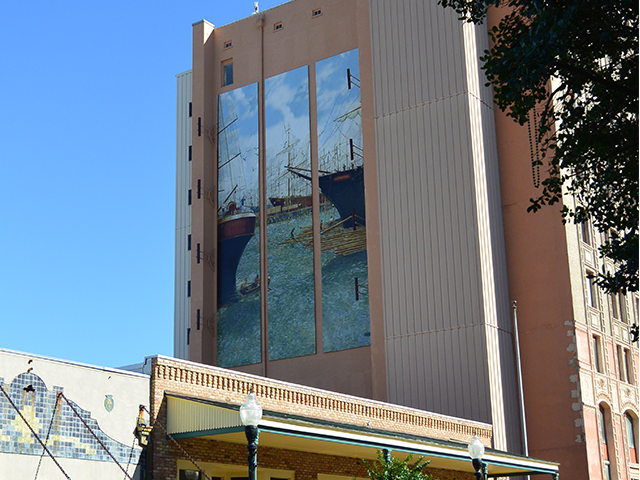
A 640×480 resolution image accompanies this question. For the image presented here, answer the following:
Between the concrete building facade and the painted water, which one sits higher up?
the painted water

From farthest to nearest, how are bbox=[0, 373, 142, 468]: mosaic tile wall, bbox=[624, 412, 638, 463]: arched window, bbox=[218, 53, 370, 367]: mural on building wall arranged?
1. bbox=[218, 53, 370, 367]: mural on building wall
2. bbox=[624, 412, 638, 463]: arched window
3. bbox=[0, 373, 142, 468]: mosaic tile wall

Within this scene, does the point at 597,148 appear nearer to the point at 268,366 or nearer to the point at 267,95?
the point at 268,366

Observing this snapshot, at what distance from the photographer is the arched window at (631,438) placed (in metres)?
44.7

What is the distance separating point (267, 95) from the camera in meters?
51.5

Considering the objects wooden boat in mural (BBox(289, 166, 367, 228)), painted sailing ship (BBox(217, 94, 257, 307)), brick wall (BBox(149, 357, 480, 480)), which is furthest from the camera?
painted sailing ship (BBox(217, 94, 257, 307))

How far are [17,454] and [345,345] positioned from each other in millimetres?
26702

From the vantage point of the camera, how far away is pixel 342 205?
1848 inches

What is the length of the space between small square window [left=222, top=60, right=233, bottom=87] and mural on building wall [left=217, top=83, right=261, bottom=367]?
2.72 ft

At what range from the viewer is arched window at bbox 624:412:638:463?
147ft

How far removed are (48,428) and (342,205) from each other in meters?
28.3

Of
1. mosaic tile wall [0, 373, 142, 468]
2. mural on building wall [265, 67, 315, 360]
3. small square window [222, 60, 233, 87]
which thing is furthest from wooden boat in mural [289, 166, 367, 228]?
mosaic tile wall [0, 373, 142, 468]

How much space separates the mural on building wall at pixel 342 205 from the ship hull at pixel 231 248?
5286 mm

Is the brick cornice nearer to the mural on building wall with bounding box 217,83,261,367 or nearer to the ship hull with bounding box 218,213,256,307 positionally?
the mural on building wall with bounding box 217,83,261,367

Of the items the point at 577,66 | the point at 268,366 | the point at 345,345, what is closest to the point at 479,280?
the point at 345,345
